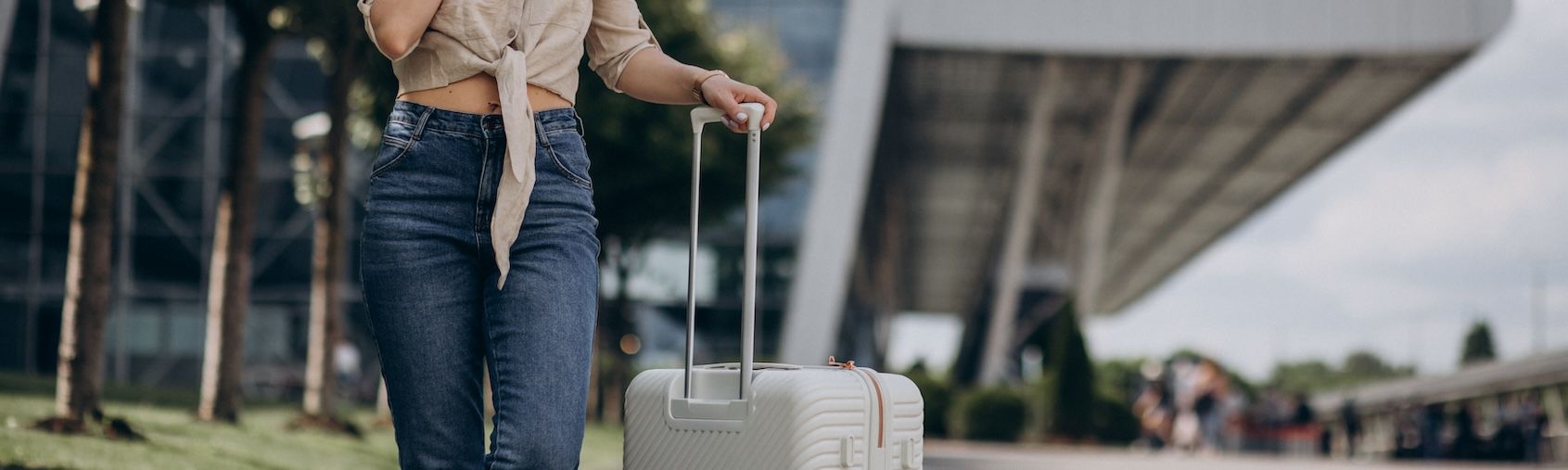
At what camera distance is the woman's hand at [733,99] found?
2590mm

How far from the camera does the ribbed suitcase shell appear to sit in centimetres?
256

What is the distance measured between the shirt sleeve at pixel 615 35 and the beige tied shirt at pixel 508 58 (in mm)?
114

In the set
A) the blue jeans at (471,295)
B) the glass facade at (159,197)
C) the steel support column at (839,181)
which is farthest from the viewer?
the glass facade at (159,197)

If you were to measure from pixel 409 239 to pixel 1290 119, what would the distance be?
94.6ft

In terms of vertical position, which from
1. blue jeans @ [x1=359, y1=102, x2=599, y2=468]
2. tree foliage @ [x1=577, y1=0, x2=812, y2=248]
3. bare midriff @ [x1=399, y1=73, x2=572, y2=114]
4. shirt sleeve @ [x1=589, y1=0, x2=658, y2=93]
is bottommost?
blue jeans @ [x1=359, y1=102, x2=599, y2=468]

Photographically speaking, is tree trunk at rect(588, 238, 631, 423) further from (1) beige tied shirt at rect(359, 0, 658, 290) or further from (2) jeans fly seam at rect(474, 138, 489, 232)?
(2) jeans fly seam at rect(474, 138, 489, 232)

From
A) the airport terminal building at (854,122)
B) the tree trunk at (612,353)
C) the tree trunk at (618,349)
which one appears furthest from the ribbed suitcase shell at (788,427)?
the airport terminal building at (854,122)

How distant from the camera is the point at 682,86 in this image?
267 cm

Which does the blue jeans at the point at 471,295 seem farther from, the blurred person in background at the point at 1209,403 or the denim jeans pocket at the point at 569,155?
the blurred person in background at the point at 1209,403

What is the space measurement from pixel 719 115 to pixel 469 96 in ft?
1.42

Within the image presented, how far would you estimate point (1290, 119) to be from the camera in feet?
96.3

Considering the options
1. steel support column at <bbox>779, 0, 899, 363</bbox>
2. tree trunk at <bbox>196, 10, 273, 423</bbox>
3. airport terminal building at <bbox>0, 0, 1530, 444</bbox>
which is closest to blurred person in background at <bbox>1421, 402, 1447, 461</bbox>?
airport terminal building at <bbox>0, 0, 1530, 444</bbox>

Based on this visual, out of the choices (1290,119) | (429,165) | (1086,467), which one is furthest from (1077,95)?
(429,165)

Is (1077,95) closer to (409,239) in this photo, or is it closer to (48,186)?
(48,186)
